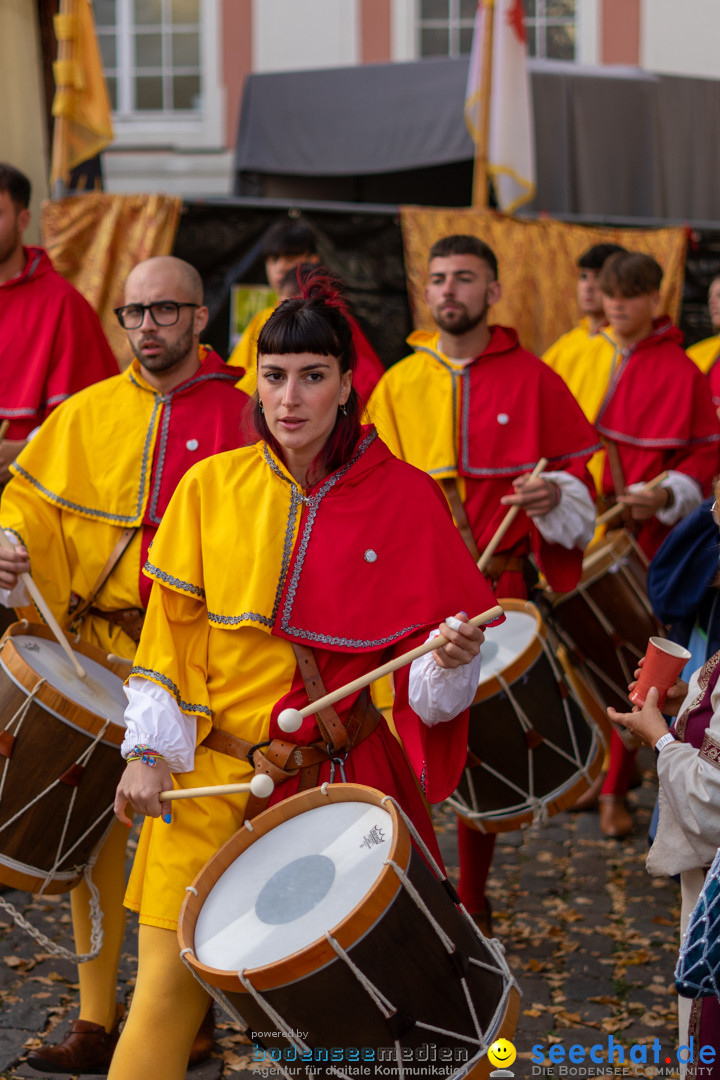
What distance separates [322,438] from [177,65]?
12333mm

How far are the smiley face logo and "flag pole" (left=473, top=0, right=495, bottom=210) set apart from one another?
630 centimetres

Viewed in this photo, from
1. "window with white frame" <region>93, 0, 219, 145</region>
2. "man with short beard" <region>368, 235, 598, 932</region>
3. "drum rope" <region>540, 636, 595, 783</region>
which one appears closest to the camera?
"drum rope" <region>540, 636, 595, 783</region>

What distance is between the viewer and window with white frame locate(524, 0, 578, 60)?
43.5 ft

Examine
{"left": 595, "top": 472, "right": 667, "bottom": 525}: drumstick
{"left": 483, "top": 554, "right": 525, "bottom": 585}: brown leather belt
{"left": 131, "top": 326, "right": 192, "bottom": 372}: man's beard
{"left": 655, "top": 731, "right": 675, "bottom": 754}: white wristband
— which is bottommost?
{"left": 655, "top": 731, "right": 675, "bottom": 754}: white wristband

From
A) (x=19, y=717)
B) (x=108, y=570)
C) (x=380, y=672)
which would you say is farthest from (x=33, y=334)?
(x=380, y=672)

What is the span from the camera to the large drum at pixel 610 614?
4641 mm

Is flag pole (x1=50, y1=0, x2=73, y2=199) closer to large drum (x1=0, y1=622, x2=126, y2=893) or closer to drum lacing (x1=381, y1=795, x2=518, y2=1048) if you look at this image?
large drum (x1=0, y1=622, x2=126, y2=893)

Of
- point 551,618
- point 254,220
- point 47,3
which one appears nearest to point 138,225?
point 254,220

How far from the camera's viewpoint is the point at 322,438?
9.52ft

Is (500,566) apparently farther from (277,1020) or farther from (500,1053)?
(277,1020)

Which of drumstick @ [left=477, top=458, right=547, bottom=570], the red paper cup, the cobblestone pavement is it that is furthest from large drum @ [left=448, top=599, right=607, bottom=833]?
the red paper cup

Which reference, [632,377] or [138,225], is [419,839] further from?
[138,225]

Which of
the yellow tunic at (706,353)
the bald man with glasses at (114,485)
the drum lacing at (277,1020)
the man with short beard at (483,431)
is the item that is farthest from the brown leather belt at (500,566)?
the yellow tunic at (706,353)

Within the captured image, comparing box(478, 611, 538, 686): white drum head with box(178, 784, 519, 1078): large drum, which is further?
box(478, 611, 538, 686): white drum head
